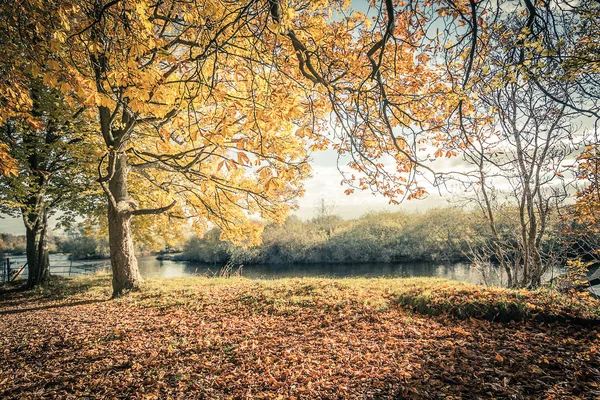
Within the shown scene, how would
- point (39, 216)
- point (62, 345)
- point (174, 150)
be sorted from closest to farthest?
point (62, 345) < point (174, 150) < point (39, 216)

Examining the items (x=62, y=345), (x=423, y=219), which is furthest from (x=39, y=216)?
(x=423, y=219)

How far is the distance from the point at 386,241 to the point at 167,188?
23.0 meters

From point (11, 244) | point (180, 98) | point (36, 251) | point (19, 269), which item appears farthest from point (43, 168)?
point (11, 244)

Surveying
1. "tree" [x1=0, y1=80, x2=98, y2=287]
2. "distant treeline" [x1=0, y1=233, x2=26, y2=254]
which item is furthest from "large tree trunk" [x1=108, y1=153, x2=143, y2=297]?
"distant treeline" [x1=0, y1=233, x2=26, y2=254]

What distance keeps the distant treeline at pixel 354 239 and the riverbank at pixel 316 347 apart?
19901 millimetres

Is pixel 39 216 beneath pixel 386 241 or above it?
above

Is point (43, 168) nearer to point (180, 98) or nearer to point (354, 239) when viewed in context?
point (180, 98)

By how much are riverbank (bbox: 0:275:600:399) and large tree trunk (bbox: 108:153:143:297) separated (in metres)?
1.12

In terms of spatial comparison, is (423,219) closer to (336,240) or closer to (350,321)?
(336,240)

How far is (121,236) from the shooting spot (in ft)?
25.6

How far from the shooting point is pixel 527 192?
23.7 feet

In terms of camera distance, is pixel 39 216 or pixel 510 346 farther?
pixel 39 216

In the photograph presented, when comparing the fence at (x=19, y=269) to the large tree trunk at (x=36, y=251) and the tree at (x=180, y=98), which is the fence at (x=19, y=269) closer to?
the large tree trunk at (x=36, y=251)

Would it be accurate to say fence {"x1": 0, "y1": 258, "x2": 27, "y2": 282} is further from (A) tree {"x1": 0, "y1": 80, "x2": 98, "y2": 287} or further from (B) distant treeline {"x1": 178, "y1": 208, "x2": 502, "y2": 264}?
(B) distant treeline {"x1": 178, "y1": 208, "x2": 502, "y2": 264}
